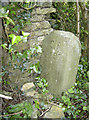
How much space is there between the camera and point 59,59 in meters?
2.45

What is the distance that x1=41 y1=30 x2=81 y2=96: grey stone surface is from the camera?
240cm

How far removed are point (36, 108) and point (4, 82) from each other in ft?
2.50

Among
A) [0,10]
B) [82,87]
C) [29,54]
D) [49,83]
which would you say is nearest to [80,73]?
[82,87]

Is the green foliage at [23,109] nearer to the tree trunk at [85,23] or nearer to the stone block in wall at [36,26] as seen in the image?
the stone block in wall at [36,26]

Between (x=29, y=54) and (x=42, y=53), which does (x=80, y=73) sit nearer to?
(x=42, y=53)

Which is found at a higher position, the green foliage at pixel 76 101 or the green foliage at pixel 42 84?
the green foliage at pixel 42 84

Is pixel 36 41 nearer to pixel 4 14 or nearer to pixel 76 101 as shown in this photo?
pixel 4 14

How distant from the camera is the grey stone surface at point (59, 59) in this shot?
2404mm

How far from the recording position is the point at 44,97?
2480mm

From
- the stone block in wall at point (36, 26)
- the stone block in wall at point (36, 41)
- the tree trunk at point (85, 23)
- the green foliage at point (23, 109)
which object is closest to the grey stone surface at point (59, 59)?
the stone block in wall at point (36, 41)

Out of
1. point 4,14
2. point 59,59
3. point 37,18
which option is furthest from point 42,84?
point 4,14

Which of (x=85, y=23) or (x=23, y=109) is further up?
(x=85, y=23)

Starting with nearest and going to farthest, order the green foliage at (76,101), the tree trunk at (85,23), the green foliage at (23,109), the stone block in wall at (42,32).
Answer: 1. the green foliage at (23,109)
2. the green foliage at (76,101)
3. the stone block in wall at (42,32)
4. the tree trunk at (85,23)

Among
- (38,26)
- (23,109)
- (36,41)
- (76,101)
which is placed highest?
(38,26)
